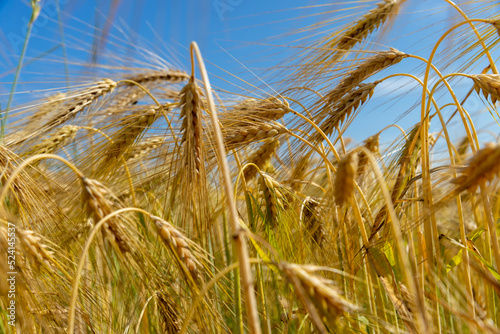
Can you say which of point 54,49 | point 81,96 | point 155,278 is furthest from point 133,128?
point 54,49

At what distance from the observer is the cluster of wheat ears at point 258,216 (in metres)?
0.75

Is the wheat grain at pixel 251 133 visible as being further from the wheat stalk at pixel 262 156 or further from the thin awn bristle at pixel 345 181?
the thin awn bristle at pixel 345 181

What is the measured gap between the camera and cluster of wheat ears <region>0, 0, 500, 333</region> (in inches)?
29.5

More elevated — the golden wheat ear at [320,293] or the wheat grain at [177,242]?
the wheat grain at [177,242]

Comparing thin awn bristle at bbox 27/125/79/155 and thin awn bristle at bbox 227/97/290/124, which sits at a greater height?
thin awn bristle at bbox 27/125/79/155

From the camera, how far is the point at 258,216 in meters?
1.18

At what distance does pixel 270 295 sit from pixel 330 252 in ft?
1.52

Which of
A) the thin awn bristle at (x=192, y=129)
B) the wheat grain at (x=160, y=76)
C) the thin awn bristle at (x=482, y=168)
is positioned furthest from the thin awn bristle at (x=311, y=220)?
the wheat grain at (x=160, y=76)

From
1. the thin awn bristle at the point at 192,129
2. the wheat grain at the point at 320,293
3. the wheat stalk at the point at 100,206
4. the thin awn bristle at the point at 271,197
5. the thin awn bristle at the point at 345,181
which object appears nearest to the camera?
the wheat grain at the point at 320,293

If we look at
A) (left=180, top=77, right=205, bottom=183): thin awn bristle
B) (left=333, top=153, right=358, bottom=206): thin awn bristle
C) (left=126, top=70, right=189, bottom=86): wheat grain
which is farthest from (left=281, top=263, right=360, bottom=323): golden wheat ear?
(left=126, top=70, right=189, bottom=86): wheat grain

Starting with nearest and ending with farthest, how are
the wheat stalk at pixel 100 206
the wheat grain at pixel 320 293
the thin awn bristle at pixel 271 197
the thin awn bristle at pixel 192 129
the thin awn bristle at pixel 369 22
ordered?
1. the wheat grain at pixel 320 293
2. the wheat stalk at pixel 100 206
3. the thin awn bristle at pixel 192 129
4. the thin awn bristle at pixel 271 197
5. the thin awn bristle at pixel 369 22

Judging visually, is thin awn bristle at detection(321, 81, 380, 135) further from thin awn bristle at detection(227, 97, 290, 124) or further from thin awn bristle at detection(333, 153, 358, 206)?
thin awn bristle at detection(333, 153, 358, 206)

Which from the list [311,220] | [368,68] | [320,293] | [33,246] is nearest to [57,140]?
[33,246]

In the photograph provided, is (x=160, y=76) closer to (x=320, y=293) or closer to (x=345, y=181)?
(x=345, y=181)
